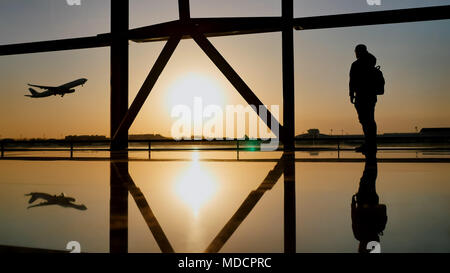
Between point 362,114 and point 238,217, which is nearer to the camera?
point 238,217

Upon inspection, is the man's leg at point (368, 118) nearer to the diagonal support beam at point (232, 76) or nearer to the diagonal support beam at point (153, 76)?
the diagonal support beam at point (232, 76)

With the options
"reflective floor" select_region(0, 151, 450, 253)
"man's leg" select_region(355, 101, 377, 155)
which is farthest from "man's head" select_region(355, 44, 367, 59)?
"reflective floor" select_region(0, 151, 450, 253)

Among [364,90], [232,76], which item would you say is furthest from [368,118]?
[232,76]

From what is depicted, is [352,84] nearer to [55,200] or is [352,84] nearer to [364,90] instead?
[364,90]

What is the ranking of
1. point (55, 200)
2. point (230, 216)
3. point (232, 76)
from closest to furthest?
point (230, 216) → point (55, 200) → point (232, 76)

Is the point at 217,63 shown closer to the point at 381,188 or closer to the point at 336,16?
the point at 336,16

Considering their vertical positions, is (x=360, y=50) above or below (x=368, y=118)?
above

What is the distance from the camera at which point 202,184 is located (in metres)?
3.16

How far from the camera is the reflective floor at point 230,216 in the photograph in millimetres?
A: 1396

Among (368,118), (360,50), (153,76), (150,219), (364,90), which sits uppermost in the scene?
(153,76)

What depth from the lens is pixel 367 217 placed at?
5.83 feet

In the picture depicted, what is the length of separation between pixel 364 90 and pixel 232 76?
2409mm
